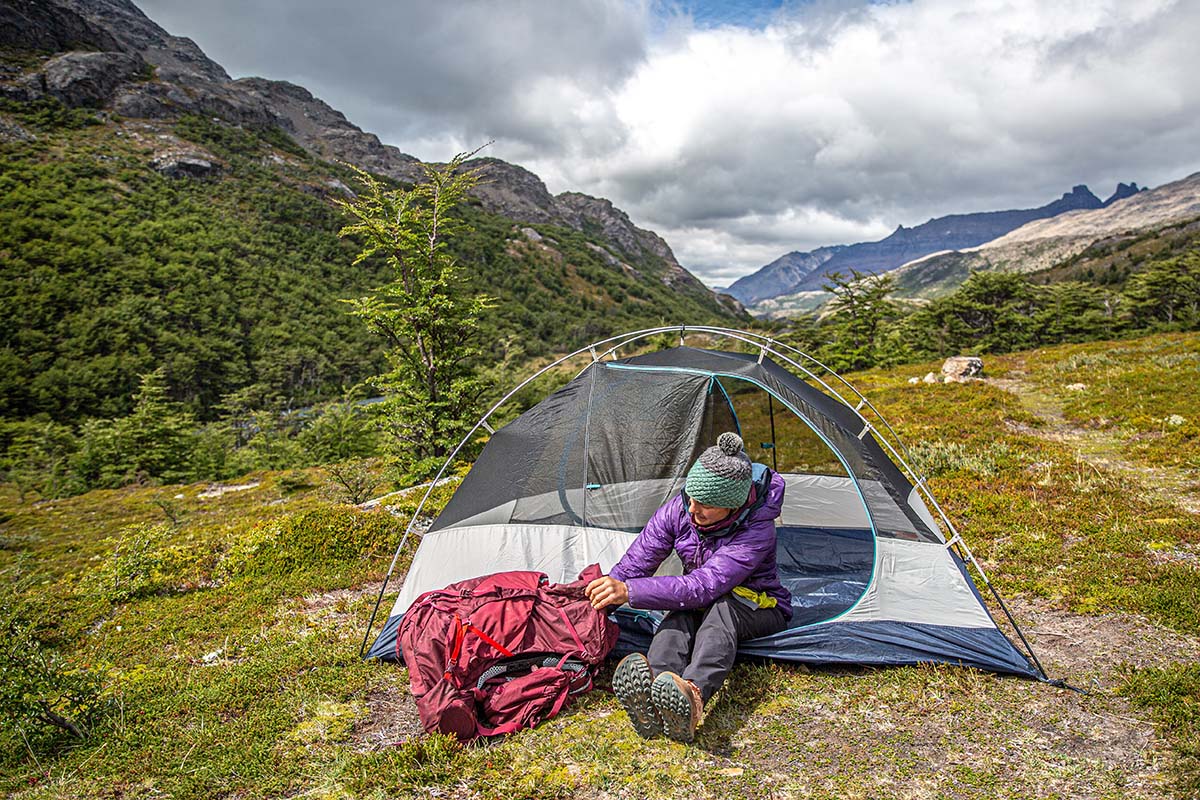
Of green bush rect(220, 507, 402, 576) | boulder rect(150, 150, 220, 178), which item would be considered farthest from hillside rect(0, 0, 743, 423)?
green bush rect(220, 507, 402, 576)

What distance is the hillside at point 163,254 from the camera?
194 ft

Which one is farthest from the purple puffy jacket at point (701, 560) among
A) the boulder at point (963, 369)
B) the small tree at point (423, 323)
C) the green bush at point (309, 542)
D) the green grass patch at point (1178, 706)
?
the boulder at point (963, 369)

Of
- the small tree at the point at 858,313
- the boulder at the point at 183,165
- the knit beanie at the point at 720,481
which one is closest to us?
the knit beanie at the point at 720,481

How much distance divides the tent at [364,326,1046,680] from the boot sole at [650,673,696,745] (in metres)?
1.33

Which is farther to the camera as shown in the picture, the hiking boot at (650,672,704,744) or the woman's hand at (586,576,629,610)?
the woman's hand at (586,576,629,610)

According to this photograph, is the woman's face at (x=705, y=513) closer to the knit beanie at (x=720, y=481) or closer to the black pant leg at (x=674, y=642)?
the knit beanie at (x=720, y=481)

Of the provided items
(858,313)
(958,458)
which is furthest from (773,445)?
(858,313)

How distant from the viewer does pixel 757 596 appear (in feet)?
14.3

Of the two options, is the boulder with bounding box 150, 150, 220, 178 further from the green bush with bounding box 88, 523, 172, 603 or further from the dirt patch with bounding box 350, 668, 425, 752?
the dirt patch with bounding box 350, 668, 425, 752

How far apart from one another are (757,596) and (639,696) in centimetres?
134

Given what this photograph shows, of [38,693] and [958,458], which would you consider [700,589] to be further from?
[958,458]

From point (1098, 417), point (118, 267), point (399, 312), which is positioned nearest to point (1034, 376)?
point (1098, 417)

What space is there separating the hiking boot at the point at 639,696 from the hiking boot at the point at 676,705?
0.18 feet

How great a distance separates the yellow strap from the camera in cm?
432
